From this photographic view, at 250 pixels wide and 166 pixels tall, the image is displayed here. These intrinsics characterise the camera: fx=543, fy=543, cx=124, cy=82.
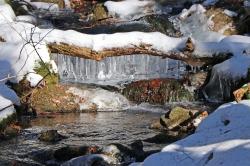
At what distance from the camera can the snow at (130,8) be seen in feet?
54.3

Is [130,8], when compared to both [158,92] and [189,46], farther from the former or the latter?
[158,92]

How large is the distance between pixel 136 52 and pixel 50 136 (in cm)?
382

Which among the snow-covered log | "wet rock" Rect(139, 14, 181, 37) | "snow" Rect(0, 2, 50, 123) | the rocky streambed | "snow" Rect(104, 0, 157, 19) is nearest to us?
the rocky streambed

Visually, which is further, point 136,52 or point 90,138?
point 136,52

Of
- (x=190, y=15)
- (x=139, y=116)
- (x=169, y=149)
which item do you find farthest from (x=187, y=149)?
(x=190, y=15)

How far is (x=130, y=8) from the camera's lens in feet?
55.6

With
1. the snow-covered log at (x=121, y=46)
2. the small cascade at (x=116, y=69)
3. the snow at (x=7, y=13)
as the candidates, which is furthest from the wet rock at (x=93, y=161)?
the snow at (x=7, y=13)

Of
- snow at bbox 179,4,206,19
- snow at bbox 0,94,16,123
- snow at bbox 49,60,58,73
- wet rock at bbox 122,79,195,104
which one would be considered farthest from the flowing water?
snow at bbox 179,4,206,19

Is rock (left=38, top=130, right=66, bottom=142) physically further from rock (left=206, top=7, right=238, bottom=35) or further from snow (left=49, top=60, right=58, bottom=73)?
rock (left=206, top=7, right=238, bottom=35)

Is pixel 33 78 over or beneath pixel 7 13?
beneath

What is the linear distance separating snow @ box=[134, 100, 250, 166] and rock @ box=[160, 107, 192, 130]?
3.00 metres

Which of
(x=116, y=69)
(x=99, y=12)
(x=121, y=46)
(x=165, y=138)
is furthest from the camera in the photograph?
(x=99, y=12)

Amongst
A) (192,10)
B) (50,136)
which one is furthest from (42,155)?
(192,10)

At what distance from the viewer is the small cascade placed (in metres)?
12.4
